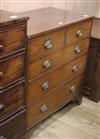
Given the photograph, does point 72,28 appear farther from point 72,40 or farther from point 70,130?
→ point 70,130

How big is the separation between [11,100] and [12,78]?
152 mm

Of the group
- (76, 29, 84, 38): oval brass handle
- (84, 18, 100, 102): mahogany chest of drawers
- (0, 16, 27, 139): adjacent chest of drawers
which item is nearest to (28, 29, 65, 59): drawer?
(0, 16, 27, 139): adjacent chest of drawers

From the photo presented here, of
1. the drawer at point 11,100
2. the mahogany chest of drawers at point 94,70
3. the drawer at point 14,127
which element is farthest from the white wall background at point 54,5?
the drawer at point 14,127

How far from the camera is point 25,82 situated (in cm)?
168

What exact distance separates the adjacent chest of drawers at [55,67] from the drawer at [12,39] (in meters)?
Result: 0.13

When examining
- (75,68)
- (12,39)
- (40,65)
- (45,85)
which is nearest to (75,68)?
(75,68)

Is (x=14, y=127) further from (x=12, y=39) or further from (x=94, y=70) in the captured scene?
(x=94, y=70)

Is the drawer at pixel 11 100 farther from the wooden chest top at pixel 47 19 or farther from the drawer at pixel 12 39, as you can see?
the wooden chest top at pixel 47 19

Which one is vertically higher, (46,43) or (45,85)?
(46,43)

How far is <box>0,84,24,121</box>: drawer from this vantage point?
1.53m

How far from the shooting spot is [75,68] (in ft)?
7.43

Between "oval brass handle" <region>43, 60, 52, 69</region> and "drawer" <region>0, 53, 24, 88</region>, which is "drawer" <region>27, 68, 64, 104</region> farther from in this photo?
"drawer" <region>0, 53, 24, 88</region>

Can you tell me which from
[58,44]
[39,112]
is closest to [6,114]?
[39,112]

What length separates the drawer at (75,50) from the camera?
207 cm
